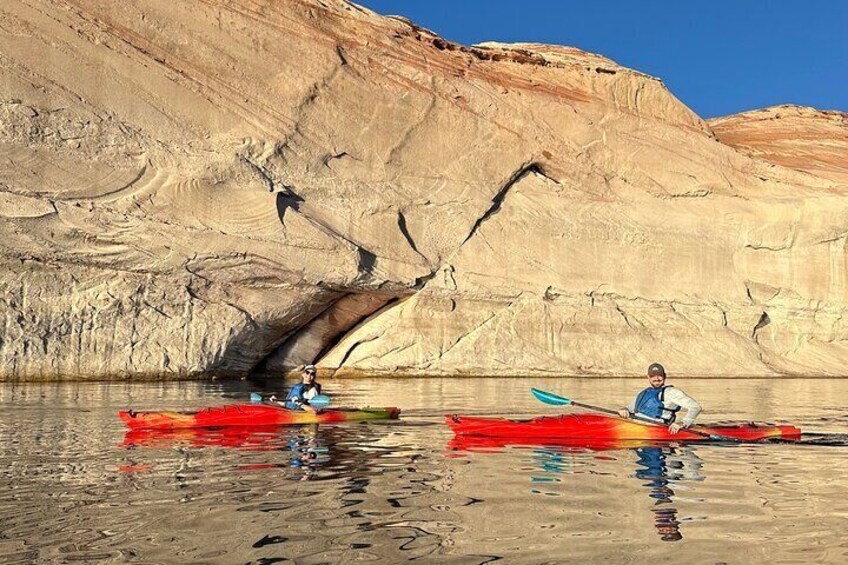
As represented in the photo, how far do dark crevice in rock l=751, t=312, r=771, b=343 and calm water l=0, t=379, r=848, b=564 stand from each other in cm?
1783

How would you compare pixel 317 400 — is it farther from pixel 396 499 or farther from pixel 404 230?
pixel 404 230

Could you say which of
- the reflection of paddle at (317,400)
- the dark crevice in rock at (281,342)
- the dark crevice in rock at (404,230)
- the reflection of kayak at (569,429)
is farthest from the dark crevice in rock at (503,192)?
the reflection of kayak at (569,429)

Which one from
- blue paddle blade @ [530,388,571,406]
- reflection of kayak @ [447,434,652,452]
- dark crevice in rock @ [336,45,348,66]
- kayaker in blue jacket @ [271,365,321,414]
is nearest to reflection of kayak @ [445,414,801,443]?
reflection of kayak @ [447,434,652,452]

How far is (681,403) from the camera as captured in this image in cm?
1066

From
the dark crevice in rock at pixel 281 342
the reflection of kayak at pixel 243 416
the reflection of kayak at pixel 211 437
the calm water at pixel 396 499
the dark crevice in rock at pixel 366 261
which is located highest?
the dark crevice in rock at pixel 366 261

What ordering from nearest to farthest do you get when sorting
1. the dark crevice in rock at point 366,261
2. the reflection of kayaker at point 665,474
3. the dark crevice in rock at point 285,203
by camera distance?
1. the reflection of kayaker at point 665,474
2. the dark crevice in rock at point 285,203
3. the dark crevice in rock at point 366,261

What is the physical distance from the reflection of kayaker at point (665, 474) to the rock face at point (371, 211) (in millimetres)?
15668

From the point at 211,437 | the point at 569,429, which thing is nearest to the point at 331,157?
the point at 211,437

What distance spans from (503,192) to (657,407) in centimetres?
1869

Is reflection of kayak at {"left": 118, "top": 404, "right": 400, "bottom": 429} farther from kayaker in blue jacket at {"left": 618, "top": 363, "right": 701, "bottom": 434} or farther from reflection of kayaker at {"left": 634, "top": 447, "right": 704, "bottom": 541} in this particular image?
reflection of kayaker at {"left": 634, "top": 447, "right": 704, "bottom": 541}

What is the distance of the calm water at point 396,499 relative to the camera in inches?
210

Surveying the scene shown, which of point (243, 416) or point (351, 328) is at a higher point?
point (351, 328)

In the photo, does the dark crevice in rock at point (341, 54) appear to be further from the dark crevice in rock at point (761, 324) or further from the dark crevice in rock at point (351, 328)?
the dark crevice in rock at point (761, 324)

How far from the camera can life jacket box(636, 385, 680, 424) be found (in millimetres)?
10945
